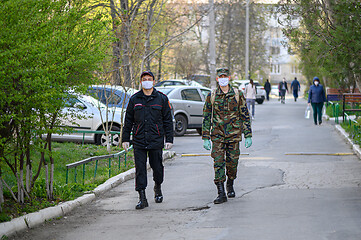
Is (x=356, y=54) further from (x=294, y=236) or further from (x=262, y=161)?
(x=294, y=236)

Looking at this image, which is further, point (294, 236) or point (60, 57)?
point (60, 57)

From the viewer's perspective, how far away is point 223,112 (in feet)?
29.9

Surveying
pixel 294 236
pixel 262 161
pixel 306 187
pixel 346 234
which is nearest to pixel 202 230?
pixel 294 236

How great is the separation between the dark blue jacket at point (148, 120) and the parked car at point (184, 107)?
1190cm

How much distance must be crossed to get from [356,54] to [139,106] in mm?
5848

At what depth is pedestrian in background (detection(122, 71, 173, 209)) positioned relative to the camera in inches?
351

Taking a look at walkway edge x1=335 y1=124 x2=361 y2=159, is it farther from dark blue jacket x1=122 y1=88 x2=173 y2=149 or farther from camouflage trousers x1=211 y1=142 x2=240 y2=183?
dark blue jacket x1=122 y1=88 x2=173 y2=149

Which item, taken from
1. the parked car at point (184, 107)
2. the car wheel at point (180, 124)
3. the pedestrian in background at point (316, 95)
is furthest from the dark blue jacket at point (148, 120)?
the pedestrian in background at point (316, 95)

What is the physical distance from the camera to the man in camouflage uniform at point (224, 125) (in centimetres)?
909

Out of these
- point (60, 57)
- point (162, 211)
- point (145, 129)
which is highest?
point (60, 57)

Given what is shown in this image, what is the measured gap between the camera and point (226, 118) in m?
9.10

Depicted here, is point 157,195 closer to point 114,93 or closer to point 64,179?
point 64,179

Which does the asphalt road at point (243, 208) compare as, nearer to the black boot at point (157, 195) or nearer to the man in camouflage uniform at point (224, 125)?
the black boot at point (157, 195)

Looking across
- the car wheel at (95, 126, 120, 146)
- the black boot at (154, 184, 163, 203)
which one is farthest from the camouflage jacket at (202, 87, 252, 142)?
the car wheel at (95, 126, 120, 146)
